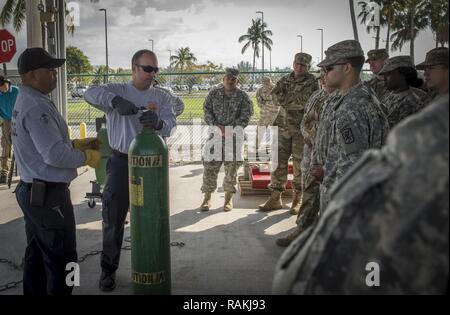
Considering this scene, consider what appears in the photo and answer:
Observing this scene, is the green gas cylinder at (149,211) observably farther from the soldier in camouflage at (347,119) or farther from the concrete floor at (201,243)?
the soldier in camouflage at (347,119)

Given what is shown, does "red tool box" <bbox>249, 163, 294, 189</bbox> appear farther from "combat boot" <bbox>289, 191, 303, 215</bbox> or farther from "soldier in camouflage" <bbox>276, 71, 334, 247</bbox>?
"soldier in camouflage" <bbox>276, 71, 334, 247</bbox>

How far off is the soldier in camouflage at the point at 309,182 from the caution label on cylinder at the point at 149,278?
188cm

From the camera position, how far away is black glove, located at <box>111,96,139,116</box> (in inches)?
140

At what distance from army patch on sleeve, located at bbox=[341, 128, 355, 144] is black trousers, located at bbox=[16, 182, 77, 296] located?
190 centimetres

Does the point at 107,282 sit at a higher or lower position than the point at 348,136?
lower

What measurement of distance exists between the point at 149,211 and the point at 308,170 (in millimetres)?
2166

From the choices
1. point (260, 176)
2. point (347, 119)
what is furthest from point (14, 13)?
point (347, 119)

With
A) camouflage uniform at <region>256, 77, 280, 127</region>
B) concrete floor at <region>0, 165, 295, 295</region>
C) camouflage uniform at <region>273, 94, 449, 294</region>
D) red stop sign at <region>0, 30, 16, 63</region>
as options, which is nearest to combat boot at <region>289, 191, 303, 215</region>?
concrete floor at <region>0, 165, 295, 295</region>

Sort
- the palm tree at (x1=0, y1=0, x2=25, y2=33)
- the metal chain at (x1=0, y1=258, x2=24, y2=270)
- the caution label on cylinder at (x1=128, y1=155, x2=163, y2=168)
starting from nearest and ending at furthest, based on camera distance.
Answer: the caution label on cylinder at (x1=128, y1=155, x2=163, y2=168) < the metal chain at (x1=0, y1=258, x2=24, y2=270) < the palm tree at (x1=0, y1=0, x2=25, y2=33)

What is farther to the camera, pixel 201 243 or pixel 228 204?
pixel 228 204

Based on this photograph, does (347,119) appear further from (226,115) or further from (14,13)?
(14,13)

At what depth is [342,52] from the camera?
127 inches
